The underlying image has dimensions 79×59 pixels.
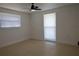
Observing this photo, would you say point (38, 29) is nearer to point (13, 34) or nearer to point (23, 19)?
point (23, 19)

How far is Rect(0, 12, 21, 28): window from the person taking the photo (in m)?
3.63

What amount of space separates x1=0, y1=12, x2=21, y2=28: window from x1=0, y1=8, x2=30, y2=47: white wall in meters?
0.16

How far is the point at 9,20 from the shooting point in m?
3.93

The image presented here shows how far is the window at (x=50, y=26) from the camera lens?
4.27 m

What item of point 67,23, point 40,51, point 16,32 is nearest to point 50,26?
point 67,23

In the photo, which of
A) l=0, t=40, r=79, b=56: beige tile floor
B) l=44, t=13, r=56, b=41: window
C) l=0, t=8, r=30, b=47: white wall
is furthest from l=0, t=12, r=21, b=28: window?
l=44, t=13, r=56, b=41: window

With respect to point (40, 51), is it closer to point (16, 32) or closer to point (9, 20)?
point (16, 32)

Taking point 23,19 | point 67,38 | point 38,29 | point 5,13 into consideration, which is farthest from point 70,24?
point 5,13

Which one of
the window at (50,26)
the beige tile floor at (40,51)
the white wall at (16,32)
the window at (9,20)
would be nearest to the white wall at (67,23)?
the window at (50,26)

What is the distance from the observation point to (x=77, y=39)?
11.4ft

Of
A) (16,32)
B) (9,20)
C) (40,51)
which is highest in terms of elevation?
(9,20)

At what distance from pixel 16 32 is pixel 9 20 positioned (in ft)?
2.12

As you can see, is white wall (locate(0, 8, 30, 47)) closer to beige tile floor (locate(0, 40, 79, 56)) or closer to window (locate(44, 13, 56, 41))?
beige tile floor (locate(0, 40, 79, 56))

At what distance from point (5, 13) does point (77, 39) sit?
2.97 m
